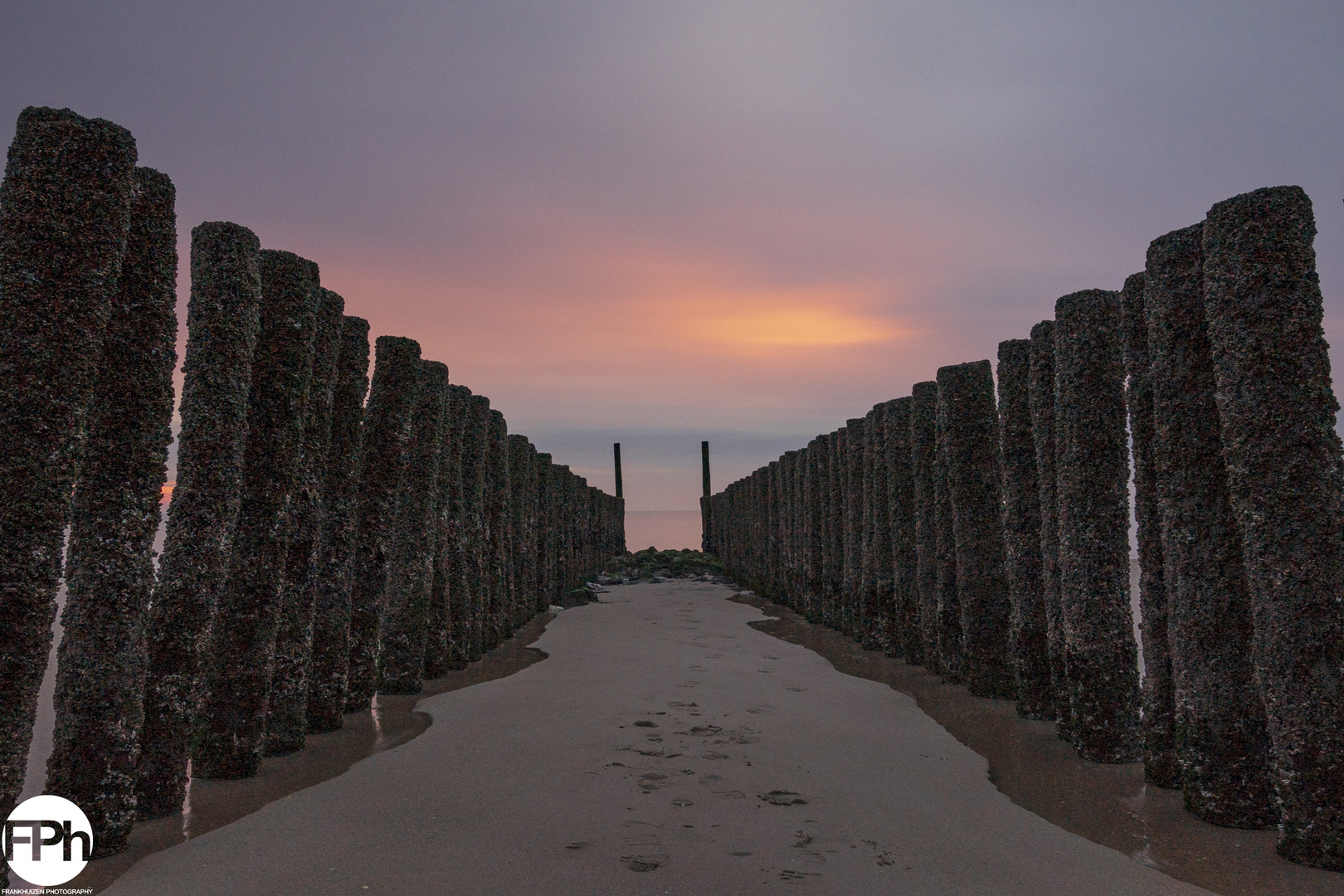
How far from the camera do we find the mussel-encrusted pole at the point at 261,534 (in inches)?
193

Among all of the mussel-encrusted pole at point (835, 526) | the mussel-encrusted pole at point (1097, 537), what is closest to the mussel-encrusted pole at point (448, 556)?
the mussel-encrusted pole at point (1097, 537)

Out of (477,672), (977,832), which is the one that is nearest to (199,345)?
(977,832)

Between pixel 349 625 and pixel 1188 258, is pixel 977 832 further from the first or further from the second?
pixel 349 625

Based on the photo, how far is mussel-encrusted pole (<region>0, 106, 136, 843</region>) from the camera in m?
3.30

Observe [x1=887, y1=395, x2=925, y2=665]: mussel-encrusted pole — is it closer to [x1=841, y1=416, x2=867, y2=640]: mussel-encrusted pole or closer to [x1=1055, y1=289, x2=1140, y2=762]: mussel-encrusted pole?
[x1=841, y1=416, x2=867, y2=640]: mussel-encrusted pole

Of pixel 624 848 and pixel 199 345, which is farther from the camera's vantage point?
pixel 199 345

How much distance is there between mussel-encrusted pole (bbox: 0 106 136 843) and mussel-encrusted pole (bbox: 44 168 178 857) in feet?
1.01

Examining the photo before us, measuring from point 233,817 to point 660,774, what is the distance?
2.33 m

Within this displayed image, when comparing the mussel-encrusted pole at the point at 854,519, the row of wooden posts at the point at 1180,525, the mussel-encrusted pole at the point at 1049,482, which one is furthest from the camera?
the mussel-encrusted pole at the point at 854,519

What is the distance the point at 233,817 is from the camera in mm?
4270
